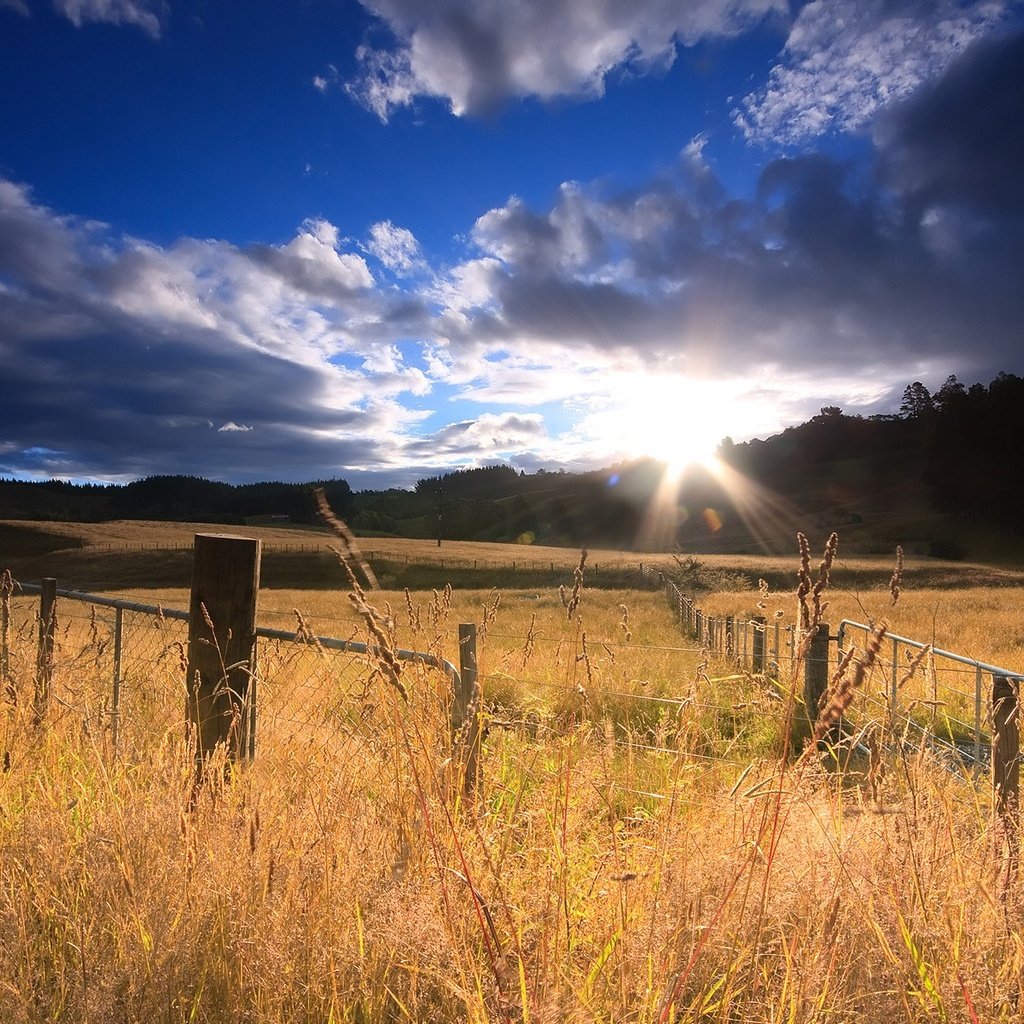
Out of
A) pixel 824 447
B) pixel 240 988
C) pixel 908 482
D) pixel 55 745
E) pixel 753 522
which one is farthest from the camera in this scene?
pixel 824 447

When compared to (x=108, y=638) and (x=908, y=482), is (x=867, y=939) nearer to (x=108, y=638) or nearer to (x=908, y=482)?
(x=108, y=638)

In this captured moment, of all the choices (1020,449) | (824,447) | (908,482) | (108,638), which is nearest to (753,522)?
(908,482)

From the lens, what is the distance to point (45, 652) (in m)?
5.65

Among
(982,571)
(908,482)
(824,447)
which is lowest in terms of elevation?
(982,571)

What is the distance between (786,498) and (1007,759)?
10464cm

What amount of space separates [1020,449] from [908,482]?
3205 centimetres

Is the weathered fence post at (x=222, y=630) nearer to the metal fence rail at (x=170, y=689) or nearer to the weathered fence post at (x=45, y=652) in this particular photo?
the metal fence rail at (x=170, y=689)

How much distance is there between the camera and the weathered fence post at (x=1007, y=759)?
3.12 metres

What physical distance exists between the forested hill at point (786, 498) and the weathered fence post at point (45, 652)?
31714mm

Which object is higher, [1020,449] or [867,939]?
[1020,449]

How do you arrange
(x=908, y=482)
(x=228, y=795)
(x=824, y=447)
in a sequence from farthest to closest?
1. (x=824, y=447)
2. (x=908, y=482)
3. (x=228, y=795)

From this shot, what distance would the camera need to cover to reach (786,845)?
117 inches

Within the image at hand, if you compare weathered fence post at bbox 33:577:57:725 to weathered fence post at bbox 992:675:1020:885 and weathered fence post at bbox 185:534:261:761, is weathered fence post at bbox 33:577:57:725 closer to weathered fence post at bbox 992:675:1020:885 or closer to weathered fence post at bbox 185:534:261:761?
weathered fence post at bbox 185:534:261:761

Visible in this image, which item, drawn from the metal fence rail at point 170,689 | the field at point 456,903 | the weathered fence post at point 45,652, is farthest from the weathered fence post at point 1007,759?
the weathered fence post at point 45,652
